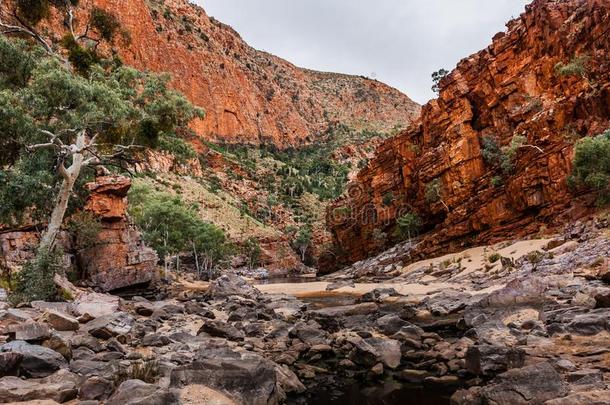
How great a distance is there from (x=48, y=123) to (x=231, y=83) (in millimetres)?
133693

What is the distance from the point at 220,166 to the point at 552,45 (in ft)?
292

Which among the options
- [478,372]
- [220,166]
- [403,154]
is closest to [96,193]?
[478,372]

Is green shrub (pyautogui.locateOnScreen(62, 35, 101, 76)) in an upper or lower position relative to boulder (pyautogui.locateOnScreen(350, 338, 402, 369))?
upper

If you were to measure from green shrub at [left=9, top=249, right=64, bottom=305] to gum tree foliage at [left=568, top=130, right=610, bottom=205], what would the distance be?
106 feet

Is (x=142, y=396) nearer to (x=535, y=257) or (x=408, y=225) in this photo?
(x=535, y=257)

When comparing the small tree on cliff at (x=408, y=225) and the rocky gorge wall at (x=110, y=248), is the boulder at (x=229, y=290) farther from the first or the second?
the small tree on cliff at (x=408, y=225)

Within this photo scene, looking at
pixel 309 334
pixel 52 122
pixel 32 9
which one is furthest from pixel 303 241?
pixel 309 334

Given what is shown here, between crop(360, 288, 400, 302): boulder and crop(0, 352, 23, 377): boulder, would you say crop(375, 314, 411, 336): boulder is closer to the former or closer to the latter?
crop(360, 288, 400, 302): boulder

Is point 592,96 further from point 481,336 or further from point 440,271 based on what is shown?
point 481,336

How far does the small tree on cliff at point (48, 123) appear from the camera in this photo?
17.5 metres

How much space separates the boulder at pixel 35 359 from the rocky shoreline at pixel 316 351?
20mm

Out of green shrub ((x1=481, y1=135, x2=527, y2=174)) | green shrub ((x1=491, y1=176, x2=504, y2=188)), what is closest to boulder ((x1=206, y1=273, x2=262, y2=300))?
green shrub ((x1=491, y1=176, x2=504, y2=188))

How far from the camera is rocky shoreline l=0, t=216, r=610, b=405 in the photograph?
658 cm

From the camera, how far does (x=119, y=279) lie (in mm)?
31266
